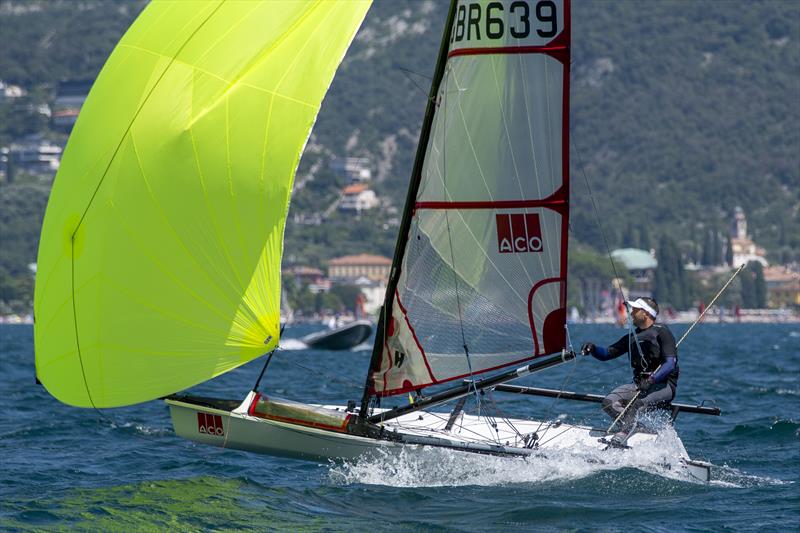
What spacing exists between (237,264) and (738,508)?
184 inches

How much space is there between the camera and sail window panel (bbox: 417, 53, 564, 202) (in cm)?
1222

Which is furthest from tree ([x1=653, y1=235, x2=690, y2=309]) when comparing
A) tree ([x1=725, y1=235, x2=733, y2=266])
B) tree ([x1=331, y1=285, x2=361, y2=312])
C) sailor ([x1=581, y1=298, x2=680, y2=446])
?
sailor ([x1=581, y1=298, x2=680, y2=446])

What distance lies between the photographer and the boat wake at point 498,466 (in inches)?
489

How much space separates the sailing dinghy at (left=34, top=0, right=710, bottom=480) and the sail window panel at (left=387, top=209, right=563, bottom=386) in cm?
2

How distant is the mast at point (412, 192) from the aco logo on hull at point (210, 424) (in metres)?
1.29

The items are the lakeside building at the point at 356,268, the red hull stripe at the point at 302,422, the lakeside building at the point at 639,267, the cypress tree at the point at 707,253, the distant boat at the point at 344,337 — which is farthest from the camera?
the cypress tree at the point at 707,253

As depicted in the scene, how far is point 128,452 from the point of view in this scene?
14.6m

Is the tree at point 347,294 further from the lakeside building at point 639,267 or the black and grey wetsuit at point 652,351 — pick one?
the black and grey wetsuit at point 652,351

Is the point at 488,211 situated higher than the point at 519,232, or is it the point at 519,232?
the point at 488,211

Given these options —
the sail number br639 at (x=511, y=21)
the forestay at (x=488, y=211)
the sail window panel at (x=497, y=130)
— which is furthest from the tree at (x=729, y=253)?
the sail number br639 at (x=511, y=21)

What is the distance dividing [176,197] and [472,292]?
283 centimetres

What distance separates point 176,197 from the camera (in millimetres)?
11805

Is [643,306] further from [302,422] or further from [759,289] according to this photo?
[759,289]

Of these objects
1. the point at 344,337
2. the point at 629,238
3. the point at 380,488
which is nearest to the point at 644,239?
the point at 629,238
